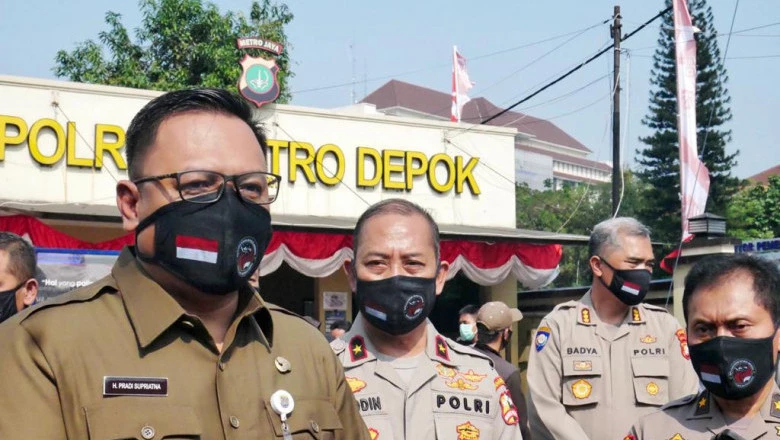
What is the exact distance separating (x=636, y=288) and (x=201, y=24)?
23.2 meters

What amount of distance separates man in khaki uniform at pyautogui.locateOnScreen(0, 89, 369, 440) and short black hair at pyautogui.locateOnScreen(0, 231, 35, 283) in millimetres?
3059

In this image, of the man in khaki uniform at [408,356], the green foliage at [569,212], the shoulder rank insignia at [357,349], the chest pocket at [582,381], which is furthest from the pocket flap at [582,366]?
the green foliage at [569,212]

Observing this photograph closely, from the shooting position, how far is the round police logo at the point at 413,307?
3822 millimetres

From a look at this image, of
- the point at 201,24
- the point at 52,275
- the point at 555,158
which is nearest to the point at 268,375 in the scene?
the point at 52,275

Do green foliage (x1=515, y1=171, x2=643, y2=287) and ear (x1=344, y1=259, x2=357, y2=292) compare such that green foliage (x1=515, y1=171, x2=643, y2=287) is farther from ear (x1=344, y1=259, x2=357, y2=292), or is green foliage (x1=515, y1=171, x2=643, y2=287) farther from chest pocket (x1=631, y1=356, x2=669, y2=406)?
ear (x1=344, y1=259, x2=357, y2=292)

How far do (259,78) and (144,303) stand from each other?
17.2 meters

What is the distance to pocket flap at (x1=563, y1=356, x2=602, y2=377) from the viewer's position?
5.39 meters

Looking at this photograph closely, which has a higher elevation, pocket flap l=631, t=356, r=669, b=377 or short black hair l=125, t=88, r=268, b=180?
short black hair l=125, t=88, r=268, b=180

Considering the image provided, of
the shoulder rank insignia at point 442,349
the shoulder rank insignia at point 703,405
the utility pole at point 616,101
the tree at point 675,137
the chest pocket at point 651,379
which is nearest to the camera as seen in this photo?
the shoulder rank insignia at point 703,405

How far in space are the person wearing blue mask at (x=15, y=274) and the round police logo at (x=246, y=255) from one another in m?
3.13

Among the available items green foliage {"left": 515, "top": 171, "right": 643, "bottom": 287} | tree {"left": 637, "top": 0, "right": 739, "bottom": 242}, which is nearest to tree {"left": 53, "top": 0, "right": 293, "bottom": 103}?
tree {"left": 637, "top": 0, "right": 739, "bottom": 242}

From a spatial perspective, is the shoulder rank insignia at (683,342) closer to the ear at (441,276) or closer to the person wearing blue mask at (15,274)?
the ear at (441,276)

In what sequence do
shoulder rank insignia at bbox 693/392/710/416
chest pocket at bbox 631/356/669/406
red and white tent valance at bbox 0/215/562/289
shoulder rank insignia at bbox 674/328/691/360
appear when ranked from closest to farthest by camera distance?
1. shoulder rank insignia at bbox 693/392/710/416
2. chest pocket at bbox 631/356/669/406
3. shoulder rank insignia at bbox 674/328/691/360
4. red and white tent valance at bbox 0/215/562/289

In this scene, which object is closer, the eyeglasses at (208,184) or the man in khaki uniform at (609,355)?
the eyeglasses at (208,184)
